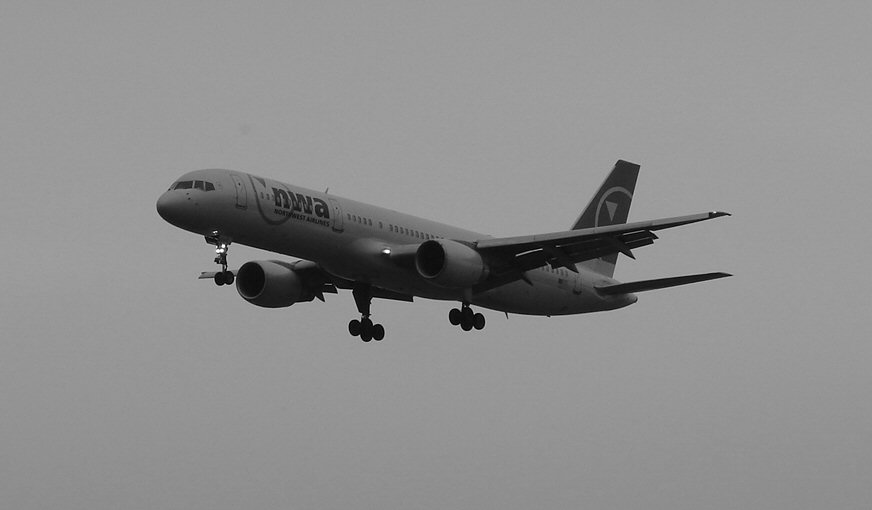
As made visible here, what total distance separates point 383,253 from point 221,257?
543 centimetres

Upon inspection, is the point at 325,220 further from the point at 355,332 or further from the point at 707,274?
the point at 707,274

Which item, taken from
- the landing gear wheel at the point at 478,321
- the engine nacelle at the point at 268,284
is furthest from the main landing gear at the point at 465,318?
the engine nacelle at the point at 268,284

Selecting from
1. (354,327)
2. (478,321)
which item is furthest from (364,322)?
(478,321)

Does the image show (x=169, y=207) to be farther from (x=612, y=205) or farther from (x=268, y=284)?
(x=612, y=205)

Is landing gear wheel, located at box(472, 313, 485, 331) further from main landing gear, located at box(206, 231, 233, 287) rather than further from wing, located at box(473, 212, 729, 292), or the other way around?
main landing gear, located at box(206, 231, 233, 287)

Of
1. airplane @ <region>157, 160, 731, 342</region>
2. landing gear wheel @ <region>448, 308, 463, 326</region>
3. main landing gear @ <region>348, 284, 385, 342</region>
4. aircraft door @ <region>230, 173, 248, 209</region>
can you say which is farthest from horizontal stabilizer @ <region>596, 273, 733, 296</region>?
aircraft door @ <region>230, 173, 248, 209</region>

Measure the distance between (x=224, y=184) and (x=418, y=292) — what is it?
811 centimetres

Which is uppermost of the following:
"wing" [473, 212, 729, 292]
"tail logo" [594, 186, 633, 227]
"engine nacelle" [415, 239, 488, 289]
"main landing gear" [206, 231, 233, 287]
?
"tail logo" [594, 186, 633, 227]

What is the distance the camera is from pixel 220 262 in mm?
41656

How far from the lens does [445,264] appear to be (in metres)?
43.7

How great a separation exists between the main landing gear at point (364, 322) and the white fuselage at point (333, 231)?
5.55 feet

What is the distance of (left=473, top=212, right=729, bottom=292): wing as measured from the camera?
4316 cm

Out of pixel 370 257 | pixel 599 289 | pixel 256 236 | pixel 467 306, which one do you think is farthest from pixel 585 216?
pixel 256 236

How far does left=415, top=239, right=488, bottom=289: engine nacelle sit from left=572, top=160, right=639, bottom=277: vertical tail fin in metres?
10.1
